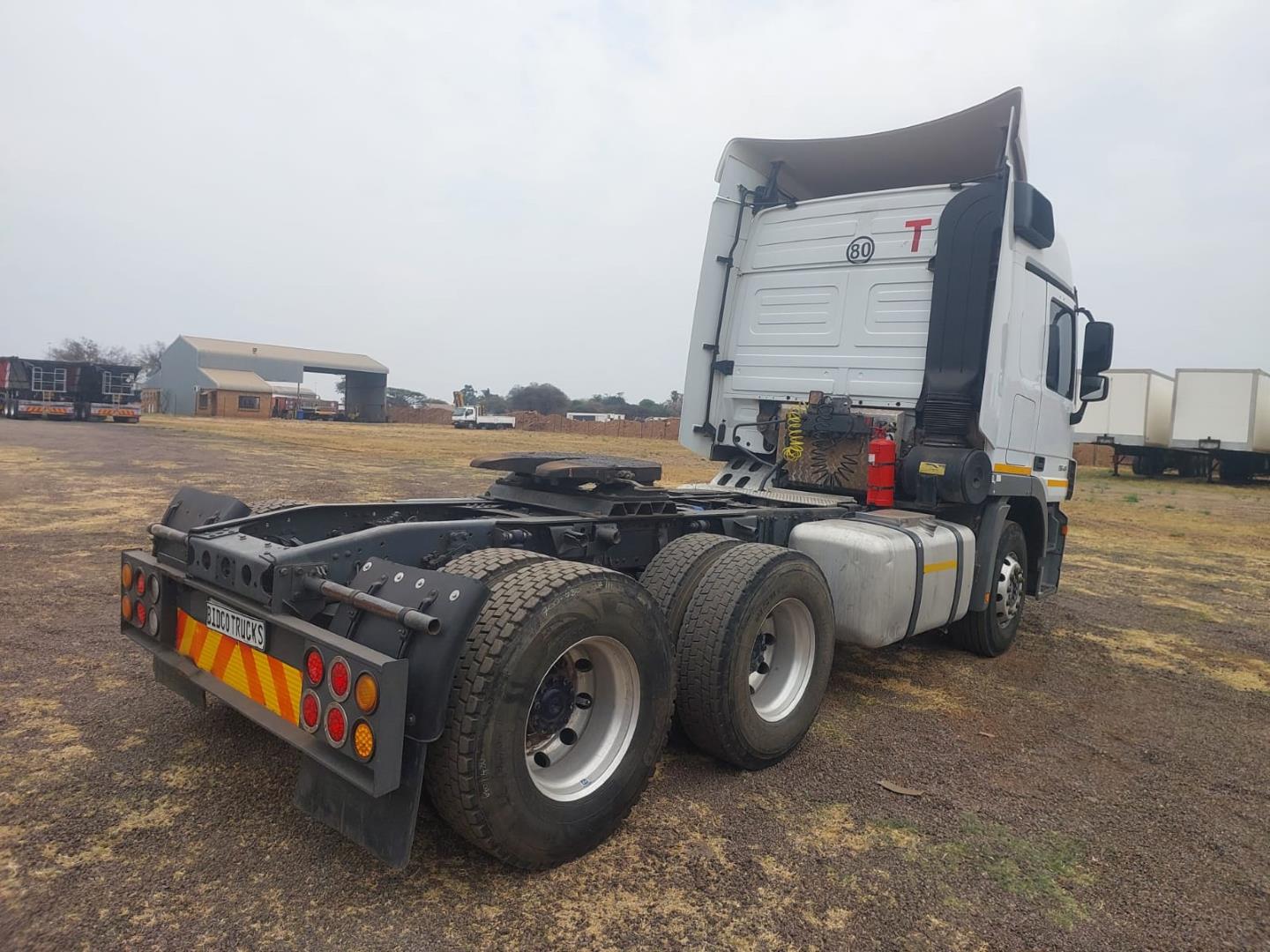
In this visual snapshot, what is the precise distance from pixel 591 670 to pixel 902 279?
400 cm

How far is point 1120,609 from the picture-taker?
7723 millimetres

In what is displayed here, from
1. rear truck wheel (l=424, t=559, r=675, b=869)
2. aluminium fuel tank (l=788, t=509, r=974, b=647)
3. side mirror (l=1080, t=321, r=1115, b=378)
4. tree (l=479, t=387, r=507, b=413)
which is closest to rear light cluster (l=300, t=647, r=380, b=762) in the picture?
rear truck wheel (l=424, t=559, r=675, b=869)

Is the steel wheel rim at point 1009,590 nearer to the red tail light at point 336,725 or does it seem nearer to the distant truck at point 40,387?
the red tail light at point 336,725

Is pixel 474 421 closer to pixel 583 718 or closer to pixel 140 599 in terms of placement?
pixel 140 599

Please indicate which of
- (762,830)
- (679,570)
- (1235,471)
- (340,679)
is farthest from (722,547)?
(1235,471)

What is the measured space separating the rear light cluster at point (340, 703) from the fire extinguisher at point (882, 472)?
13.2 ft

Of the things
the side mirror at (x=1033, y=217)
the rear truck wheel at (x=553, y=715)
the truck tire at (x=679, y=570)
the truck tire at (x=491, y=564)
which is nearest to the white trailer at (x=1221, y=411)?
the side mirror at (x=1033, y=217)

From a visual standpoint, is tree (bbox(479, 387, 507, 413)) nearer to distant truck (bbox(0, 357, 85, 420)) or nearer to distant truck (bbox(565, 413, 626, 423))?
distant truck (bbox(565, 413, 626, 423))

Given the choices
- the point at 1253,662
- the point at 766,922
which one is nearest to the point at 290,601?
the point at 766,922

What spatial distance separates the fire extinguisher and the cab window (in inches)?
65.8

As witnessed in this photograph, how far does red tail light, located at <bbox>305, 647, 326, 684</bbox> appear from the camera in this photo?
2479 mm

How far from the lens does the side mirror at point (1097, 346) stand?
637 centimetres

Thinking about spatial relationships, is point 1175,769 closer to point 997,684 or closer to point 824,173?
point 997,684

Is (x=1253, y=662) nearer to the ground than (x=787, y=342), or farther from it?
nearer to the ground
